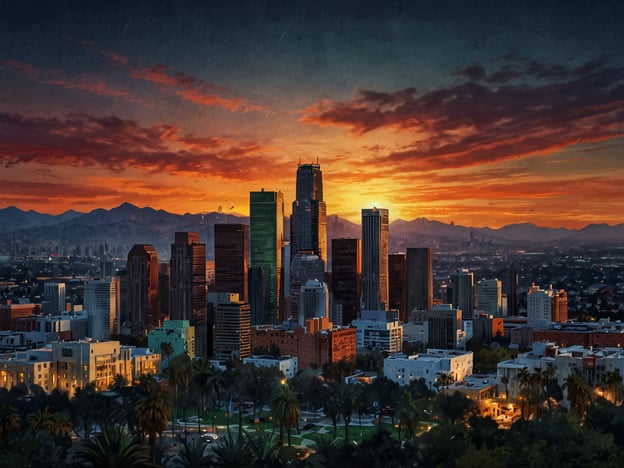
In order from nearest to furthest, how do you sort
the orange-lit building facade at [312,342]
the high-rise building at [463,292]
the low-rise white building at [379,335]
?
1. the orange-lit building facade at [312,342]
2. the low-rise white building at [379,335]
3. the high-rise building at [463,292]

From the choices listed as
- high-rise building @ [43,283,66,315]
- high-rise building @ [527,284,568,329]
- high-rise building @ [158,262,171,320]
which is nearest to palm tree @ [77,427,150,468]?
high-rise building @ [158,262,171,320]

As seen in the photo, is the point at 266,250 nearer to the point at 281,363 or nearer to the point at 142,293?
the point at 142,293

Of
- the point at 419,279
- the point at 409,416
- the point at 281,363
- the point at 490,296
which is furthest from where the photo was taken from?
the point at 419,279

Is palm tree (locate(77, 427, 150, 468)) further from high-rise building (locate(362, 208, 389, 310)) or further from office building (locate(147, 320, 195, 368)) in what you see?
high-rise building (locate(362, 208, 389, 310))

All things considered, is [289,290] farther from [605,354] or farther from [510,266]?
[605,354]

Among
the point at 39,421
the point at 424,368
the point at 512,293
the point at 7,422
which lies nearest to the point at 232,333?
the point at 424,368

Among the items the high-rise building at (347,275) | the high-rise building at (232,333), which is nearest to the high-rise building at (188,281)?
the high-rise building at (232,333)

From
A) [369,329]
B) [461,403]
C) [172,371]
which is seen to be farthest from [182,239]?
[461,403]

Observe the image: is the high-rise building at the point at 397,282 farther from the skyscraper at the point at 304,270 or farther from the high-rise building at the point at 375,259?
the skyscraper at the point at 304,270
